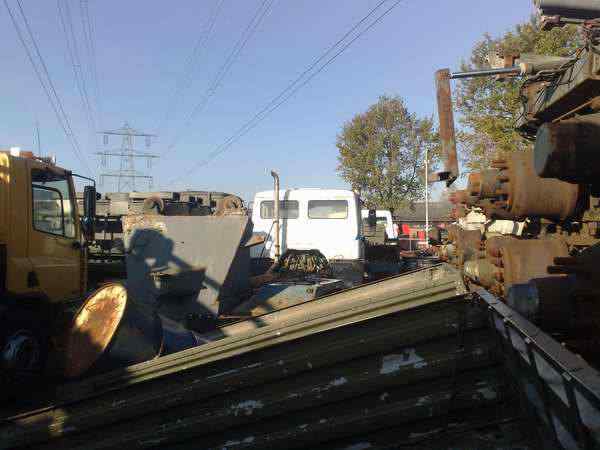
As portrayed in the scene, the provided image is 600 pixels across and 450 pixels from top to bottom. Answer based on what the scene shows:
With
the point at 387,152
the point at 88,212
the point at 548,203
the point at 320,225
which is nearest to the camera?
the point at 548,203

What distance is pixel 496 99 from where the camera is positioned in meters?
17.6

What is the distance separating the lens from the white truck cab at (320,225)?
9219mm

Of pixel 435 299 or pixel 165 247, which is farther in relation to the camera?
pixel 165 247

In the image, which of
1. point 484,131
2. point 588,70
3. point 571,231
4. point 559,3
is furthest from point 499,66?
point 484,131

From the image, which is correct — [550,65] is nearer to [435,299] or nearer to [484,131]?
[435,299]

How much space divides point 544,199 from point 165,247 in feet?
15.9

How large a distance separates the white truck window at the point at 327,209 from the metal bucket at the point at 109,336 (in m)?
5.97

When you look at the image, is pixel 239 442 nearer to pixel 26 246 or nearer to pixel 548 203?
pixel 548 203

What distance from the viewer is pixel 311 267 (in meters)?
8.79

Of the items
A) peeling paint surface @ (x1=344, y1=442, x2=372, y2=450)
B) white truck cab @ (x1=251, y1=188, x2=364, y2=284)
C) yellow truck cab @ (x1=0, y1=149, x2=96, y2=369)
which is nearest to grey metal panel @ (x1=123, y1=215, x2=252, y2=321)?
yellow truck cab @ (x1=0, y1=149, x2=96, y2=369)

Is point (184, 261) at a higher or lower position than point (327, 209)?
lower

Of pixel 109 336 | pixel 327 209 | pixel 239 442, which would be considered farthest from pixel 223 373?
pixel 327 209

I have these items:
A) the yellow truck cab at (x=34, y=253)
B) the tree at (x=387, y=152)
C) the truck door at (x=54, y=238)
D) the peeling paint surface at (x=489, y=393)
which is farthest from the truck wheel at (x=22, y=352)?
the tree at (x=387, y=152)

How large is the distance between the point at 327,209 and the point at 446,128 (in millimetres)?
6321
